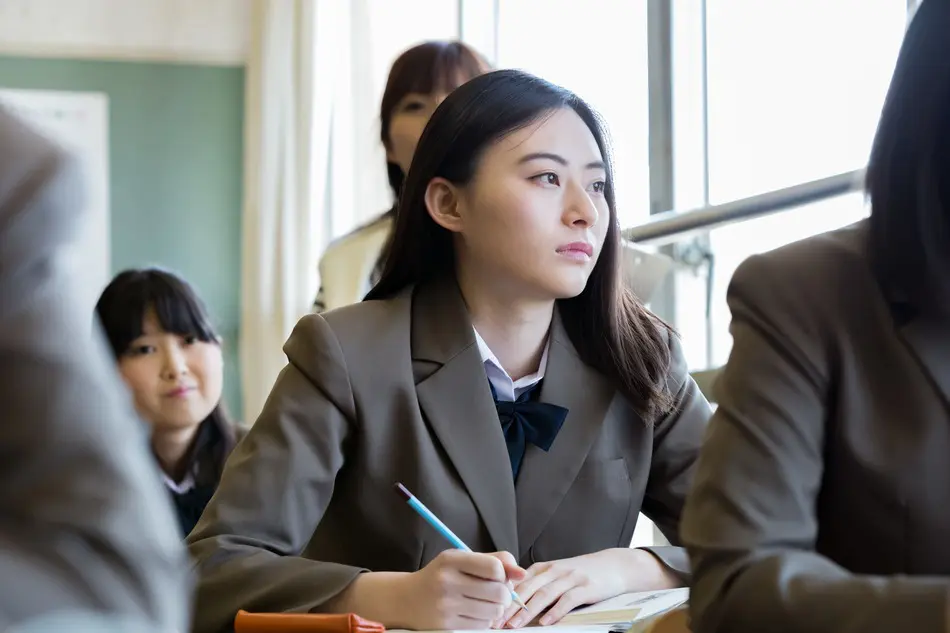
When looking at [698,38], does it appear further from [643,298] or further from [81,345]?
[81,345]

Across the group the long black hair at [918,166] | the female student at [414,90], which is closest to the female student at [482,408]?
the long black hair at [918,166]

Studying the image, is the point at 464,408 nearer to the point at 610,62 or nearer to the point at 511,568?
the point at 511,568

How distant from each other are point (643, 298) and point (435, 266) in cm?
53

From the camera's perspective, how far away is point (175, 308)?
9.69ft

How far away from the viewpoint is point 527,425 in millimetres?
1572

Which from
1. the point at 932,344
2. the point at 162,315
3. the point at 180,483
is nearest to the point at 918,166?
the point at 932,344

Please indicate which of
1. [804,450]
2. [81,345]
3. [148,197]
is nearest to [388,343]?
[804,450]

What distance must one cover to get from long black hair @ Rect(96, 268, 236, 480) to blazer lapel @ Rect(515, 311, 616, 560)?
1.43 m

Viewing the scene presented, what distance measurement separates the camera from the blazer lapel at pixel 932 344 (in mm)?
922

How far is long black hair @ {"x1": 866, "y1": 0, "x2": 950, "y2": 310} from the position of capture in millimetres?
908

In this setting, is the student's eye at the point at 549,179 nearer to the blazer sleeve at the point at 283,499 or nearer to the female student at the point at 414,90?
the blazer sleeve at the point at 283,499

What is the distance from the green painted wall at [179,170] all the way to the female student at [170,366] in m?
2.81

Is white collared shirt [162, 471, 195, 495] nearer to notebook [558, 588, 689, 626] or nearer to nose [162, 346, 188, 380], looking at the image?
nose [162, 346, 188, 380]

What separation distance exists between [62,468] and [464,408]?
1034 millimetres
